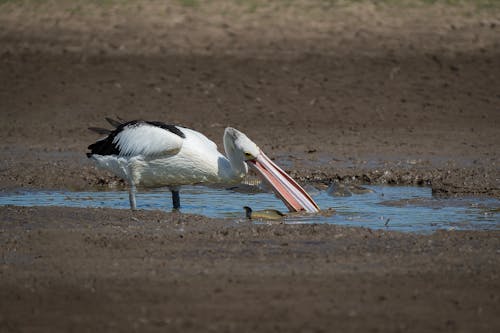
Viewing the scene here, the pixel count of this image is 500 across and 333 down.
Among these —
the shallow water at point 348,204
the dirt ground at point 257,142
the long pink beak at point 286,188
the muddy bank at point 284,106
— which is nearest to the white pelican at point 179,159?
the long pink beak at point 286,188

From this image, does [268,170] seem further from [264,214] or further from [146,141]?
[146,141]

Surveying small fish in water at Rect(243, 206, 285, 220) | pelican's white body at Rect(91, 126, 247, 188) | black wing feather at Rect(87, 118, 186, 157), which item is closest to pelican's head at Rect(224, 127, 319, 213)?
pelican's white body at Rect(91, 126, 247, 188)

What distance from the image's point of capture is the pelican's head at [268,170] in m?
8.66

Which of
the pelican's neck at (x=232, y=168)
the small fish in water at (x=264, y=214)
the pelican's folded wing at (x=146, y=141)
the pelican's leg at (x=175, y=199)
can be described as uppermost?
the pelican's folded wing at (x=146, y=141)

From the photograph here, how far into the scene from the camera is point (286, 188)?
8.77m

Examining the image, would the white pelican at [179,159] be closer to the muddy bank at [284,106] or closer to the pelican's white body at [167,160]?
the pelican's white body at [167,160]

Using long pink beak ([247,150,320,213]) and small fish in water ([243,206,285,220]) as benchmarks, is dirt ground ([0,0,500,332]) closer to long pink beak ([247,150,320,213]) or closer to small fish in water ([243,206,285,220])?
small fish in water ([243,206,285,220])

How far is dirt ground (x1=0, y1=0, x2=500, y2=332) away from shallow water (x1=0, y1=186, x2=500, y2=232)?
0.44 metres

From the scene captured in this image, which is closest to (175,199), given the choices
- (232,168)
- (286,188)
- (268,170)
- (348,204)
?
(232,168)

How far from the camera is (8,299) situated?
5461 mm

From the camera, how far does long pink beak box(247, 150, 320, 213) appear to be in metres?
8.62

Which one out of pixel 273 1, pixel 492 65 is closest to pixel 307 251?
pixel 492 65

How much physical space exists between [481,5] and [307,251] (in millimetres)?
11523

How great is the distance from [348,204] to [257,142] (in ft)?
13.2
